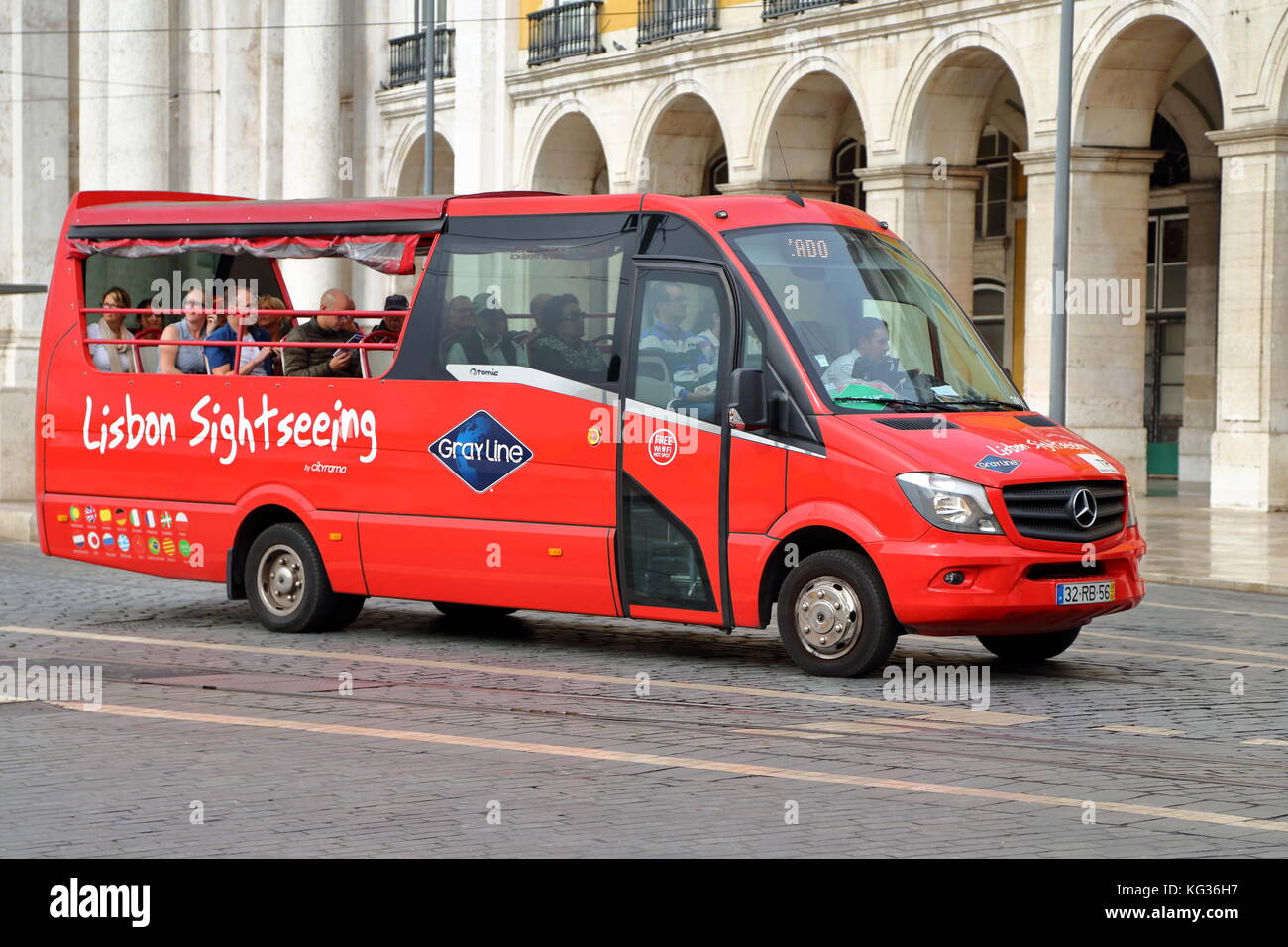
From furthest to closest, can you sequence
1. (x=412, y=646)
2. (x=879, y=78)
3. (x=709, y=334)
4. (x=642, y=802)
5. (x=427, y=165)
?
1. (x=427, y=165)
2. (x=879, y=78)
3. (x=412, y=646)
4. (x=709, y=334)
5. (x=642, y=802)

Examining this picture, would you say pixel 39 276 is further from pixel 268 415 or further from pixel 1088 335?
pixel 268 415

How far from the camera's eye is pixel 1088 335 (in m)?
29.4

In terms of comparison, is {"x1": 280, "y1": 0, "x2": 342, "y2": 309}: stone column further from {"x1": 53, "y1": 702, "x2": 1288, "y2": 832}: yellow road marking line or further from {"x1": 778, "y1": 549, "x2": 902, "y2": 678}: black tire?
{"x1": 53, "y1": 702, "x2": 1288, "y2": 832}: yellow road marking line

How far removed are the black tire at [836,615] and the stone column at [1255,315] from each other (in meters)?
15.9

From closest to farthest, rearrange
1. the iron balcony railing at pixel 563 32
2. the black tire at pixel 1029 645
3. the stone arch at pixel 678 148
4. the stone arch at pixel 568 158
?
the black tire at pixel 1029 645, the stone arch at pixel 678 148, the iron balcony railing at pixel 563 32, the stone arch at pixel 568 158

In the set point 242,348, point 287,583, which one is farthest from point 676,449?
point 242,348

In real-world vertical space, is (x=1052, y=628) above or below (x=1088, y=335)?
below

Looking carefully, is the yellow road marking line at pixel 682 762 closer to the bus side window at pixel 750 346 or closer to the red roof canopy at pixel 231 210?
the bus side window at pixel 750 346

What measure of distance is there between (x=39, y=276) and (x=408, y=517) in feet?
68.5

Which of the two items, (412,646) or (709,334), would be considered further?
(412,646)

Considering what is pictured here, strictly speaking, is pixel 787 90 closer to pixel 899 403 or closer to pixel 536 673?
pixel 899 403

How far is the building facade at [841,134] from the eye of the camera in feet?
88.8

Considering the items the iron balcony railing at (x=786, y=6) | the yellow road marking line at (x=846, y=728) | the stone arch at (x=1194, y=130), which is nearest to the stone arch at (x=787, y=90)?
the iron balcony railing at (x=786, y=6)
